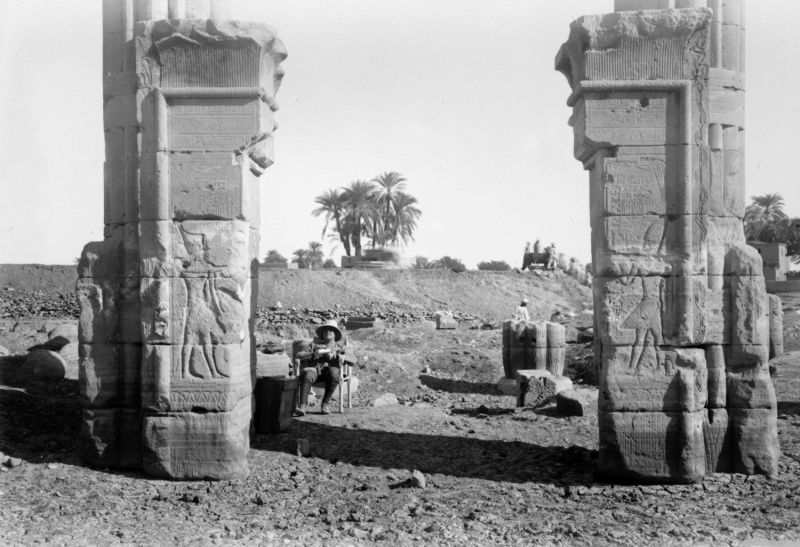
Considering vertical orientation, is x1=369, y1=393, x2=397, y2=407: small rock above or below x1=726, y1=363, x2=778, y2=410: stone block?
below

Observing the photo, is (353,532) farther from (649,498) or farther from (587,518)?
(649,498)

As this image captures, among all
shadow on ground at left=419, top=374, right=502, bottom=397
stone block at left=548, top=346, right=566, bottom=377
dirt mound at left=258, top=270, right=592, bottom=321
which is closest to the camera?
shadow on ground at left=419, top=374, right=502, bottom=397

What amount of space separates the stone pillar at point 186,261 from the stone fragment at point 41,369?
10.4ft

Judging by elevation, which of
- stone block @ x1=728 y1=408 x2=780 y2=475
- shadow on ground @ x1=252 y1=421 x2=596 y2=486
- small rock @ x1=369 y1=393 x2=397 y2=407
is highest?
stone block @ x1=728 y1=408 x2=780 y2=475

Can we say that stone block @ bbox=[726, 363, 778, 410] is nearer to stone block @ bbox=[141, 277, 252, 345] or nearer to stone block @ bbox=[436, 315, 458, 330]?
stone block @ bbox=[141, 277, 252, 345]

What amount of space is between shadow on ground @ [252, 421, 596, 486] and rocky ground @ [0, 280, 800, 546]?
0.02 meters

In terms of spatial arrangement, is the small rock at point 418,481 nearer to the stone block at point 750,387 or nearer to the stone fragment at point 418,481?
the stone fragment at point 418,481

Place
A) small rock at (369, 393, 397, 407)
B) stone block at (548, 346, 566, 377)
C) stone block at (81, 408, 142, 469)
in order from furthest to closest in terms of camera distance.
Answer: stone block at (548, 346, 566, 377)
small rock at (369, 393, 397, 407)
stone block at (81, 408, 142, 469)

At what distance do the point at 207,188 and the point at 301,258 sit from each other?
50302 mm

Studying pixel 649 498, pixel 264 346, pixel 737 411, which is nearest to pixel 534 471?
pixel 649 498

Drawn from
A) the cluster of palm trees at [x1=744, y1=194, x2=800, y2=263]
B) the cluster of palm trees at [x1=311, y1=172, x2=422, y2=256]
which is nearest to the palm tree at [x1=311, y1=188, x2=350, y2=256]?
the cluster of palm trees at [x1=311, y1=172, x2=422, y2=256]

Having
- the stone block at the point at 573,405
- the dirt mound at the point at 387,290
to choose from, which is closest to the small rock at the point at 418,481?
the stone block at the point at 573,405

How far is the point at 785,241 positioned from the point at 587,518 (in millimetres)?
41741

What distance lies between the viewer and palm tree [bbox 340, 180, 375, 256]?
149 ft
